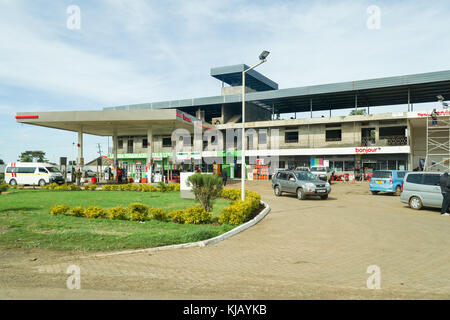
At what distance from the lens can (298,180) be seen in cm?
1894

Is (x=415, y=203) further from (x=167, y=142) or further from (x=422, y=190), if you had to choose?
(x=167, y=142)

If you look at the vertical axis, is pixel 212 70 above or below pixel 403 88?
above

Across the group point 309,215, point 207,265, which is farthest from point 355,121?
point 207,265

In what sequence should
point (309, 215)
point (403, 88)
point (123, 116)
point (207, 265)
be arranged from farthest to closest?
→ point (403, 88)
point (123, 116)
point (309, 215)
point (207, 265)

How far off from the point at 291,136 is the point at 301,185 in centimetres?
2389

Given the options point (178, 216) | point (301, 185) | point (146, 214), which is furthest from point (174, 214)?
point (301, 185)

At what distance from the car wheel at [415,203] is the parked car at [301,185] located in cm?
462

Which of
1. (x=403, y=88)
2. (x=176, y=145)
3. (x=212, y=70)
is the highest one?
(x=212, y=70)

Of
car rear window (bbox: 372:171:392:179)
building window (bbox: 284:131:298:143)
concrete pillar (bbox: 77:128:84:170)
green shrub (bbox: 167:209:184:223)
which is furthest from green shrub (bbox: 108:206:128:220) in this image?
building window (bbox: 284:131:298:143)

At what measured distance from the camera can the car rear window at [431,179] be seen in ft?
44.3

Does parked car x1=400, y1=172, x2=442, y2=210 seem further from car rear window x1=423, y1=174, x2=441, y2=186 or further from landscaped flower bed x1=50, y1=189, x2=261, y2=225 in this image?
landscaped flower bed x1=50, y1=189, x2=261, y2=225

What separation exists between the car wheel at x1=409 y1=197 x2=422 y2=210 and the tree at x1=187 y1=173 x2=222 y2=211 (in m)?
9.15

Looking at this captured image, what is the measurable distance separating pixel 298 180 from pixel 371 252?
39.2 feet
